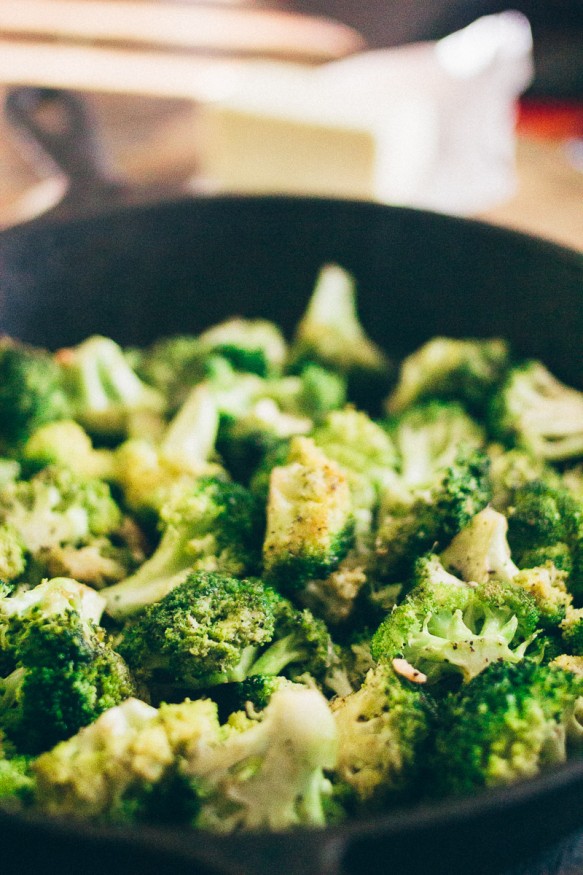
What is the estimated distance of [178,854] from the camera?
0.67m

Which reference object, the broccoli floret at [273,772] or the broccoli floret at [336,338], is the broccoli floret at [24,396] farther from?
the broccoli floret at [273,772]

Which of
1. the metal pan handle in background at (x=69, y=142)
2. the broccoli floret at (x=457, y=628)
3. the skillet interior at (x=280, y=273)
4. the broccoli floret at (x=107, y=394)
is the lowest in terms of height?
the broccoli floret at (x=457, y=628)

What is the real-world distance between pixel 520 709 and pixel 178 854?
0.44m

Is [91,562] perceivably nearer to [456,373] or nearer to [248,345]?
[248,345]

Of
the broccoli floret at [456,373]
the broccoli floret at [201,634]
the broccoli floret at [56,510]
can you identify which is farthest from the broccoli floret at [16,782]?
the broccoli floret at [456,373]

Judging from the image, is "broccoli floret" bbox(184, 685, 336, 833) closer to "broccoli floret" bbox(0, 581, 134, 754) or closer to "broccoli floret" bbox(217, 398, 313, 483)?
"broccoli floret" bbox(0, 581, 134, 754)

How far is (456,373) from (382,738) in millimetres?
962

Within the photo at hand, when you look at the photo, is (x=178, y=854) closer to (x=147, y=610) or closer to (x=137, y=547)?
(x=147, y=610)

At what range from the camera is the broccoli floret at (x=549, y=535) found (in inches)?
49.1

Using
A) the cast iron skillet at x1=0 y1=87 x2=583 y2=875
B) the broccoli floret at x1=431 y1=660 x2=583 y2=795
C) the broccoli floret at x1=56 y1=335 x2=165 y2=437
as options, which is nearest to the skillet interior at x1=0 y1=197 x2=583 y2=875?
the cast iron skillet at x1=0 y1=87 x2=583 y2=875

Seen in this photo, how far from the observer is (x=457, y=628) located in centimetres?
108

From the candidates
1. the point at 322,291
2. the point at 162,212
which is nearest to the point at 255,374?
the point at 322,291

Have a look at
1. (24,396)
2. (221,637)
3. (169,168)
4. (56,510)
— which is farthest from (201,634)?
(169,168)

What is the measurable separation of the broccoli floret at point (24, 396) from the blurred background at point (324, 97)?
60 cm
